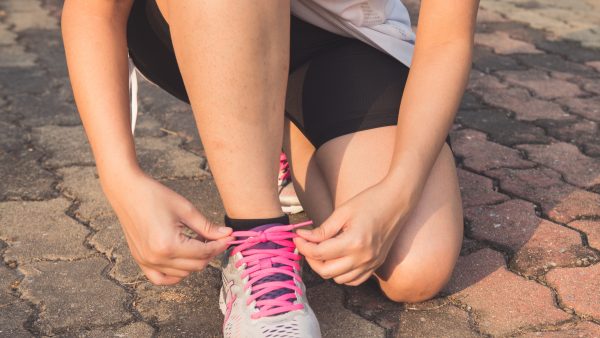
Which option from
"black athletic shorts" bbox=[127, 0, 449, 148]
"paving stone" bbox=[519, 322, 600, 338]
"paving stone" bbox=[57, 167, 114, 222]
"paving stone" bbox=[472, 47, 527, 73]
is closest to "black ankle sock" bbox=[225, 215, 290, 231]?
"black athletic shorts" bbox=[127, 0, 449, 148]

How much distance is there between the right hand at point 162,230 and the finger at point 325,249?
0.42 feet

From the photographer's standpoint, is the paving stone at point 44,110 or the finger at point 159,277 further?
the paving stone at point 44,110

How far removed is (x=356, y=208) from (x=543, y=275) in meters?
0.52

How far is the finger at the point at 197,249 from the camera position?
4.55 feet

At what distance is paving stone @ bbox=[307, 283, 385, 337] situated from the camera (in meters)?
1.58

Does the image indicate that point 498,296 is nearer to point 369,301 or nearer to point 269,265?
→ point 369,301

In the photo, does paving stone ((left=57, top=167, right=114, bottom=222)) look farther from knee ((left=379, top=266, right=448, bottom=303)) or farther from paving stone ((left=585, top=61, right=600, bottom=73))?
paving stone ((left=585, top=61, right=600, bottom=73))

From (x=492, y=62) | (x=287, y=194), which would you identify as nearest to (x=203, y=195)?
(x=287, y=194)

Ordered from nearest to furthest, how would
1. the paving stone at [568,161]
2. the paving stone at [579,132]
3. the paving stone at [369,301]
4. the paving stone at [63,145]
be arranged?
the paving stone at [369,301]
the paving stone at [568,161]
the paving stone at [63,145]
the paving stone at [579,132]

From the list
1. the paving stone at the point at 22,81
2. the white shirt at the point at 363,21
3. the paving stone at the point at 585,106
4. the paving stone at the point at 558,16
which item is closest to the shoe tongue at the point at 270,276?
the white shirt at the point at 363,21

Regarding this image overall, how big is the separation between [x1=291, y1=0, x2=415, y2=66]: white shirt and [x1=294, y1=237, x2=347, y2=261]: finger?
547 millimetres

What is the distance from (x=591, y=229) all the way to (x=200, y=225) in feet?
3.09

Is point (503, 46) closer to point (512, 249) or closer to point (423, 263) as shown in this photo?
point (512, 249)

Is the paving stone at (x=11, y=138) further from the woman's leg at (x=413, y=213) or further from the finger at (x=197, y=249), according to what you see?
the finger at (x=197, y=249)
